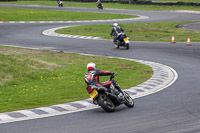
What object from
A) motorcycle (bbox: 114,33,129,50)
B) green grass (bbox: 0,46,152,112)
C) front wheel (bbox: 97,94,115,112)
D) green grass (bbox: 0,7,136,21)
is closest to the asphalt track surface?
front wheel (bbox: 97,94,115,112)

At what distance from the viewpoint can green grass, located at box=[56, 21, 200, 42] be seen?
117 ft

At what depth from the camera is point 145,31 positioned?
4006cm

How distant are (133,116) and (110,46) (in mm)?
19387

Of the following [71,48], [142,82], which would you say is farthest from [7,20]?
[142,82]

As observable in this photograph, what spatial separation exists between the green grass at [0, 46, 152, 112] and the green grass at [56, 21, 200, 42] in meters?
10.8

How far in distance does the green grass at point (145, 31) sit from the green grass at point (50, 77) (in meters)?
10.8

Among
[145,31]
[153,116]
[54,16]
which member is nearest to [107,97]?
[153,116]

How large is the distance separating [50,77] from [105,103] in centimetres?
705

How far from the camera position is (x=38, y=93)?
16141mm

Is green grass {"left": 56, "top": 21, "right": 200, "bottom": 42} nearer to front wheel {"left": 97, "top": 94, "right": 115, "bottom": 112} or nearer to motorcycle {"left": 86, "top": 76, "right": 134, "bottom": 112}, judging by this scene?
motorcycle {"left": 86, "top": 76, "right": 134, "bottom": 112}

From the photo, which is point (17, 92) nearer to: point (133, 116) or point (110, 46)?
point (133, 116)

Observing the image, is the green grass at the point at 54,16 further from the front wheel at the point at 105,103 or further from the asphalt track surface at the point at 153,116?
the front wheel at the point at 105,103

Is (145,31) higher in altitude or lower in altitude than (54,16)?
higher

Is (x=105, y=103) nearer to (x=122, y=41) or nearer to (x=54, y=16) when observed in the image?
(x=122, y=41)
